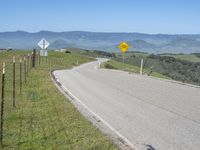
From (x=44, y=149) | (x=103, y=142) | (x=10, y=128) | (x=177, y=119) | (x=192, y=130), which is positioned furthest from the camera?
(x=177, y=119)

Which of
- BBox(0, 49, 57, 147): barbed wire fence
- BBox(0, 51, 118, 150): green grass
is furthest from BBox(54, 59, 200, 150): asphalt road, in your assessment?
BBox(0, 49, 57, 147): barbed wire fence

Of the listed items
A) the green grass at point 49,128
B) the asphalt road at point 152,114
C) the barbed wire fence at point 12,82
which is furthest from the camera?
the barbed wire fence at point 12,82

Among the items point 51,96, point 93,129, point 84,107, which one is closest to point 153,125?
point 93,129

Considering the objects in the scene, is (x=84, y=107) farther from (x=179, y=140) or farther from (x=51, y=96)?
(x=179, y=140)

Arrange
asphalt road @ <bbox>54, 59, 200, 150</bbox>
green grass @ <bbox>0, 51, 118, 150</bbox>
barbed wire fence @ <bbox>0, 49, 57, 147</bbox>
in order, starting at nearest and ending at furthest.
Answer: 1. green grass @ <bbox>0, 51, 118, 150</bbox>
2. asphalt road @ <bbox>54, 59, 200, 150</bbox>
3. barbed wire fence @ <bbox>0, 49, 57, 147</bbox>

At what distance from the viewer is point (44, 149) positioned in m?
8.84

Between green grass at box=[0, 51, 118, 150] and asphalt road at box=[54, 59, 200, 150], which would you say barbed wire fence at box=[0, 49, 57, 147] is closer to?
green grass at box=[0, 51, 118, 150]

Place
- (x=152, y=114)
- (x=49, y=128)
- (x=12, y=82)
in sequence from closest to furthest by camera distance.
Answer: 1. (x=49, y=128)
2. (x=152, y=114)
3. (x=12, y=82)

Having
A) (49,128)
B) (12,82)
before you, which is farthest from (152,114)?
(12,82)

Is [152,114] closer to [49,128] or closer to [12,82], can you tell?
[49,128]

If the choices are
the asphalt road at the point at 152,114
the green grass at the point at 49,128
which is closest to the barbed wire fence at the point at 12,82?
the green grass at the point at 49,128

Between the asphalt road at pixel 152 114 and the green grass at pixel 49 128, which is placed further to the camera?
the asphalt road at pixel 152 114

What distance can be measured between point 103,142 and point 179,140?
64.5 inches

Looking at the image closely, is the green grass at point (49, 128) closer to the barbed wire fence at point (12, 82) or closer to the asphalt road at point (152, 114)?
the barbed wire fence at point (12, 82)
